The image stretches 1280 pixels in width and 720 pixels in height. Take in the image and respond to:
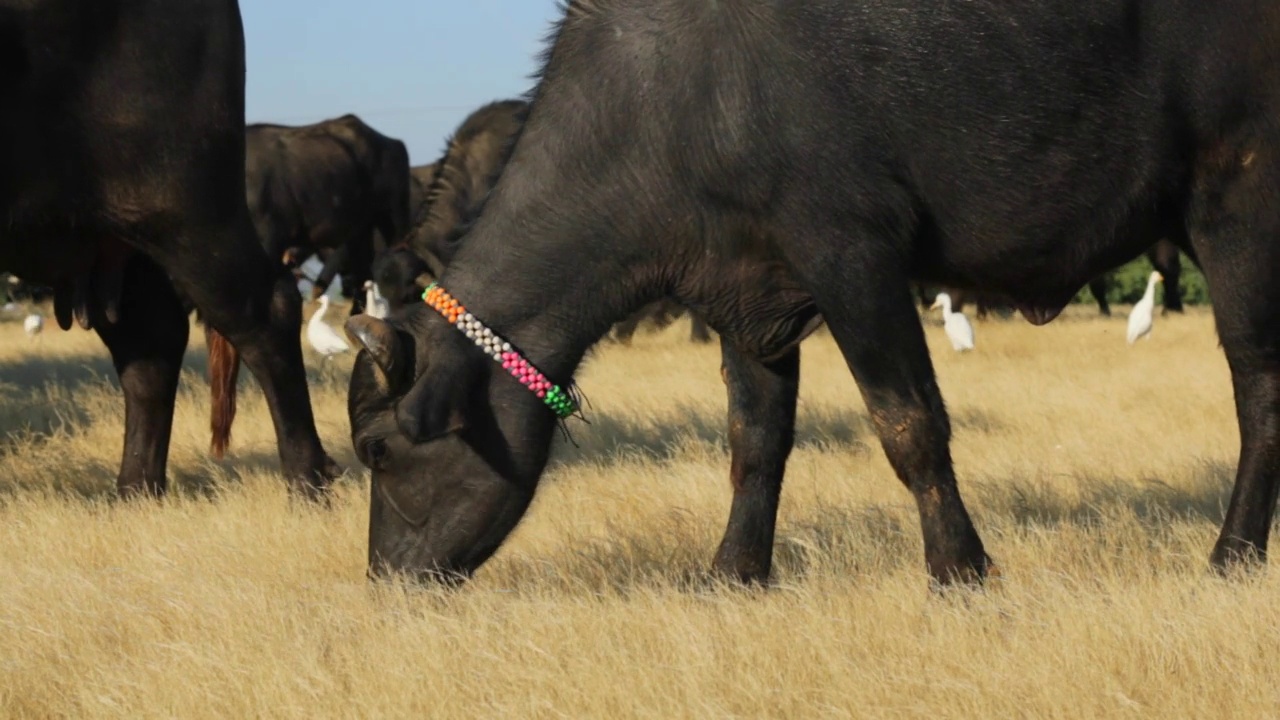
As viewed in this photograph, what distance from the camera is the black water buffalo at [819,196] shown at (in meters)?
5.21

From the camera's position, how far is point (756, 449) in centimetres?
634

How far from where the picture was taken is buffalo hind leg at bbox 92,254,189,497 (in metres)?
8.29

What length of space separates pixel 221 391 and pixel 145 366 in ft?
3.39

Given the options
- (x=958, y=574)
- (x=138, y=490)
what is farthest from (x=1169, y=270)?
(x=958, y=574)

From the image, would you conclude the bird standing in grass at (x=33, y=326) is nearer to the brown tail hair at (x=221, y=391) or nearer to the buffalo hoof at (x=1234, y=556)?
the brown tail hair at (x=221, y=391)

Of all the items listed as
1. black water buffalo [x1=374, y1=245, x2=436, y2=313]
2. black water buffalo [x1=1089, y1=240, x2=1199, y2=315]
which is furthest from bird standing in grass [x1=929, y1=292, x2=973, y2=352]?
black water buffalo [x1=1089, y1=240, x2=1199, y2=315]

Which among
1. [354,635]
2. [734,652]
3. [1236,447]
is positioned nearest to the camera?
[734,652]

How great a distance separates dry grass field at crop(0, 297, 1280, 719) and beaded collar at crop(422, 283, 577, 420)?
26.8 inches

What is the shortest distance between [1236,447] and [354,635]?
6.27 metres

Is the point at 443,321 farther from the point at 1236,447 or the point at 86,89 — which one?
the point at 1236,447

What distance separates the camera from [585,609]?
537 cm

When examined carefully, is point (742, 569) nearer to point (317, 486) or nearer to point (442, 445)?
point (442, 445)

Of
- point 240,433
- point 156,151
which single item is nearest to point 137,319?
point 156,151

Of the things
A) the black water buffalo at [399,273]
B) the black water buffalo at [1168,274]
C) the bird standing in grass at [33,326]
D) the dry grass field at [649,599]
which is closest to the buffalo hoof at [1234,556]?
the dry grass field at [649,599]
